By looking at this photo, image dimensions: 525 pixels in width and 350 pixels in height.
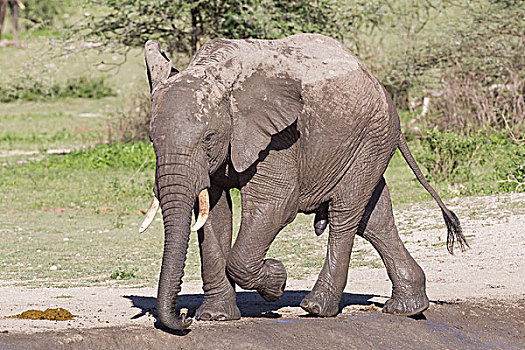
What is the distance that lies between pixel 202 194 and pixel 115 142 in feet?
45.4

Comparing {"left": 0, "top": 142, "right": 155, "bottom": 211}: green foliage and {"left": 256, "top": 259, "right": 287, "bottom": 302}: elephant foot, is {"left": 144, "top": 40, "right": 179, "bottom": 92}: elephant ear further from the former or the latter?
{"left": 0, "top": 142, "right": 155, "bottom": 211}: green foliage

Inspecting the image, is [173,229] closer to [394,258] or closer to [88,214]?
[394,258]

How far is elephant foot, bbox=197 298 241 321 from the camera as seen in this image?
608 centimetres

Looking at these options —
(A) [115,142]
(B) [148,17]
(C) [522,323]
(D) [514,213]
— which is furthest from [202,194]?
(A) [115,142]

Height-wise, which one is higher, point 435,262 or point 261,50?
point 261,50

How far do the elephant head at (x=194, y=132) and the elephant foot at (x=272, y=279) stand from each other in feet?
2.56

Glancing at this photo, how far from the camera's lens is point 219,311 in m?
6.08

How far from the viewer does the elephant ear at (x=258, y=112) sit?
5559 mm

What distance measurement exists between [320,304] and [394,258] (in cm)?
82

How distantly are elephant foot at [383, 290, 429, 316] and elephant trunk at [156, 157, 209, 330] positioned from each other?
2.11 meters

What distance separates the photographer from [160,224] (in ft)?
40.4

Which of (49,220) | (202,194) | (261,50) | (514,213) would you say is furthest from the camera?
(49,220)

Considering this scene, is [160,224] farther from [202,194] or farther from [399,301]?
[202,194]

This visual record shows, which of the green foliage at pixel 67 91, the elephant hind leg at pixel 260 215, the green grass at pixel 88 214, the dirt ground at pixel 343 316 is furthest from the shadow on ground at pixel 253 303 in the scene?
the green foliage at pixel 67 91
